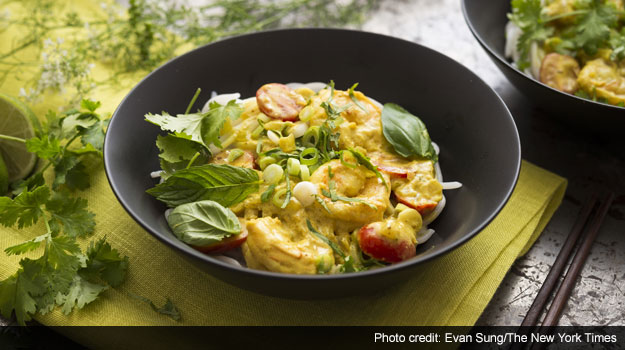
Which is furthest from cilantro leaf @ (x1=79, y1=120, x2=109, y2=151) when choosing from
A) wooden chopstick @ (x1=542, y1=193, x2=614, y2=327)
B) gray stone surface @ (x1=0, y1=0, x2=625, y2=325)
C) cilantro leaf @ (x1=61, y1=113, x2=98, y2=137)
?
wooden chopstick @ (x1=542, y1=193, x2=614, y2=327)

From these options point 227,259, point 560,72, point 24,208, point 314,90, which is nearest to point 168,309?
point 227,259

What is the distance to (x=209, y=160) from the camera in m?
3.08

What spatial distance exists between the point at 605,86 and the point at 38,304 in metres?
3.68

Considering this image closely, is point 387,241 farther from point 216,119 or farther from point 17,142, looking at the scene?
point 17,142

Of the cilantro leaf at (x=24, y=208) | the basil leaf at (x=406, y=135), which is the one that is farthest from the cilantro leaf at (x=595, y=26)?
the cilantro leaf at (x=24, y=208)

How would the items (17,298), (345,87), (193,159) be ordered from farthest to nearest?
(345,87) → (193,159) → (17,298)

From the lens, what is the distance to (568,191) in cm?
358

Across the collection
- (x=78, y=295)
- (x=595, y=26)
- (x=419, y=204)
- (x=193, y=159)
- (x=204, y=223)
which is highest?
(x=595, y=26)

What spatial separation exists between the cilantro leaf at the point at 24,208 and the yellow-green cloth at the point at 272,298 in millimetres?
241

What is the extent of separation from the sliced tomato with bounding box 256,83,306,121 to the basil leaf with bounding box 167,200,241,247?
80 cm

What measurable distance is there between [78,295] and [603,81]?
3502 millimetres

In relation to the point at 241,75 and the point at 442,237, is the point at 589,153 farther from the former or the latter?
the point at 241,75

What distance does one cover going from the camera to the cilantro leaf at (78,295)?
271cm

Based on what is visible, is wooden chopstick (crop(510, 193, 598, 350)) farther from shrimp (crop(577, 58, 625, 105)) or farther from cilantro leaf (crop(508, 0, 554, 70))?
cilantro leaf (crop(508, 0, 554, 70))
